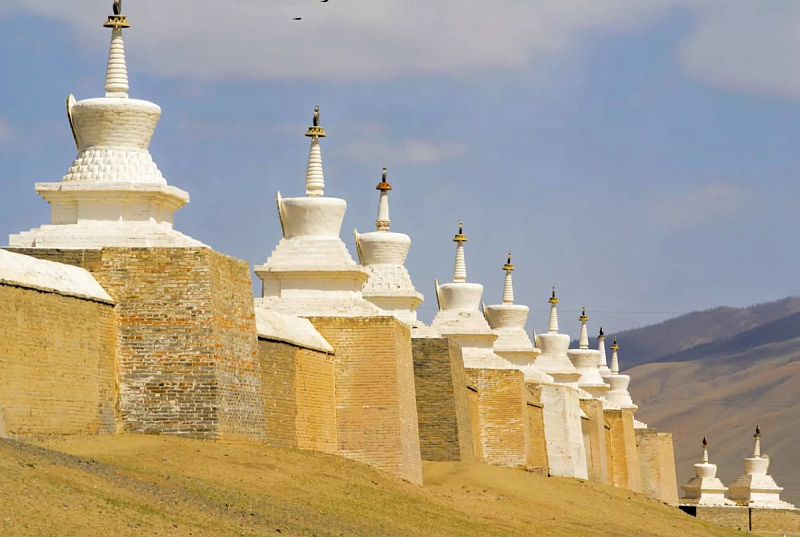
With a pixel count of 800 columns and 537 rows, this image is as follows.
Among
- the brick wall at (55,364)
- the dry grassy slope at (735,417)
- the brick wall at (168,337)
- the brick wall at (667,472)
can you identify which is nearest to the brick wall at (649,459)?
the brick wall at (667,472)

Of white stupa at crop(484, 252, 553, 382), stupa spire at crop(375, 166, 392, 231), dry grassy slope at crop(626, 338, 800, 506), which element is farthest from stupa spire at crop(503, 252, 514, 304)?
dry grassy slope at crop(626, 338, 800, 506)

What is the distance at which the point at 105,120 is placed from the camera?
25.5 m

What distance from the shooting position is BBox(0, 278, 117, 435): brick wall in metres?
21.5

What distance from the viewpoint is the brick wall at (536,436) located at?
45.9 meters

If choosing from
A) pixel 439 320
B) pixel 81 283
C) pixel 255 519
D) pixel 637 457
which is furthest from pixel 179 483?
pixel 637 457

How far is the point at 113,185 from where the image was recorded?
82.4ft

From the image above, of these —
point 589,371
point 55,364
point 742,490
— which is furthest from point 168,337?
point 742,490

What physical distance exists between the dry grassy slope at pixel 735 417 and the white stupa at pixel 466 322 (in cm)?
8794

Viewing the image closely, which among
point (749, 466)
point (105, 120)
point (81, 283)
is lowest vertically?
point (749, 466)

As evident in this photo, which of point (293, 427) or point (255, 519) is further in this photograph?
point (293, 427)

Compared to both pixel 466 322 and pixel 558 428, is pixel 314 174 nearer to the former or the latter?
pixel 466 322

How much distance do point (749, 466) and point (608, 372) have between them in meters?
6.90

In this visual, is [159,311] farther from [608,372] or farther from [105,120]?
[608,372]

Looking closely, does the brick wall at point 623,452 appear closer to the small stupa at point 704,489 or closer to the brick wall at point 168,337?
the small stupa at point 704,489
